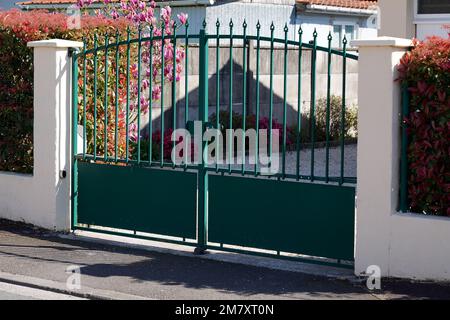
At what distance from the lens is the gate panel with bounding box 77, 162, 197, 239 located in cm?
960

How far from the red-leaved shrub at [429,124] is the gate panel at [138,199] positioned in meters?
2.40

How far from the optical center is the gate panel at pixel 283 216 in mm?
8633

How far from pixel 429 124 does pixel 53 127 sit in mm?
4408

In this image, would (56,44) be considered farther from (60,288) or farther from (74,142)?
(60,288)

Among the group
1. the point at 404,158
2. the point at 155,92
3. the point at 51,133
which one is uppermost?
the point at 155,92

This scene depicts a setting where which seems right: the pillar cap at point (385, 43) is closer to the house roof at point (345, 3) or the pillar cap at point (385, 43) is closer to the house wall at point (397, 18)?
the house wall at point (397, 18)

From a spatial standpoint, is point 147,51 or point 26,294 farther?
point 147,51

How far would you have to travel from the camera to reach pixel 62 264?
9.08m

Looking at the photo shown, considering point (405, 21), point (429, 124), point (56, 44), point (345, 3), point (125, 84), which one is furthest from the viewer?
point (345, 3)

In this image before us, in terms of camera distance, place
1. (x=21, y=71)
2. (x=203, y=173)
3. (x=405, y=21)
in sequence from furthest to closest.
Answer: (x=405, y=21) → (x=21, y=71) → (x=203, y=173)

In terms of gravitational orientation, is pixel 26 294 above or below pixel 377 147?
below

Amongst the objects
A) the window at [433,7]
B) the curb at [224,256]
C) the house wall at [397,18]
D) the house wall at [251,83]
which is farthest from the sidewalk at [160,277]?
the house wall at [251,83]

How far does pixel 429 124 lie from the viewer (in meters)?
8.18

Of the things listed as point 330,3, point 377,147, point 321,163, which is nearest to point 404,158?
point 377,147
